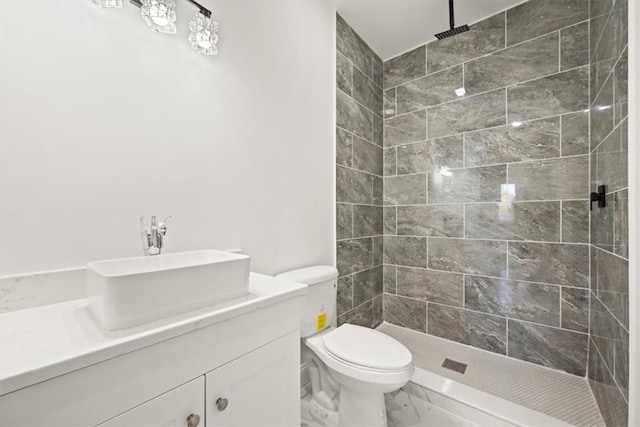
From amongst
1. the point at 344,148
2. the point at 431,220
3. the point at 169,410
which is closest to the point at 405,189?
the point at 431,220

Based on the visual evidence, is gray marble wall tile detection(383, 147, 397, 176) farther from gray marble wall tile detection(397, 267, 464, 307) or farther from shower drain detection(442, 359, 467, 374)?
shower drain detection(442, 359, 467, 374)

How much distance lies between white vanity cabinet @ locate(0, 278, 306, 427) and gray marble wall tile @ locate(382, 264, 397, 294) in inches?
67.3

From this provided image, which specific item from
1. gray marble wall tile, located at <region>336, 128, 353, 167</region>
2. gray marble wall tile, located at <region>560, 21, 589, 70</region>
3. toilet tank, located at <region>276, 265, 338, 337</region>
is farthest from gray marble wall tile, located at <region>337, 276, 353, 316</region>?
gray marble wall tile, located at <region>560, 21, 589, 70</region>

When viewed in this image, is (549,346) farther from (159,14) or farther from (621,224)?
(159,14)

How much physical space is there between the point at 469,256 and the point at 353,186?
3.48ft

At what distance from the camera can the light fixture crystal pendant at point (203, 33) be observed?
109cm

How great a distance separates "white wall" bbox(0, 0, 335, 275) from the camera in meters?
0.81

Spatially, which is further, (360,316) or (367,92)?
(367,92)

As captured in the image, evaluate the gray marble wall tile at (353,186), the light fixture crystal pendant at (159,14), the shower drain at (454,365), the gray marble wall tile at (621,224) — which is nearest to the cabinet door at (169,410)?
the light fixture crystal pendant at (159,14)

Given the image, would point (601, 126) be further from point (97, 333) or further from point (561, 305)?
point (97, 333)

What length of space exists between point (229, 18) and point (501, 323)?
2582 mm

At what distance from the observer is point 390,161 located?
2535 millimetres

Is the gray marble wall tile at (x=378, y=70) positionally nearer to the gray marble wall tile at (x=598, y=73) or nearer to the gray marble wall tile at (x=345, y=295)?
the gray marble wall tile at (x=598, y=73)

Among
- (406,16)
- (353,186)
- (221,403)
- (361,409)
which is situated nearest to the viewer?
(221,403)
